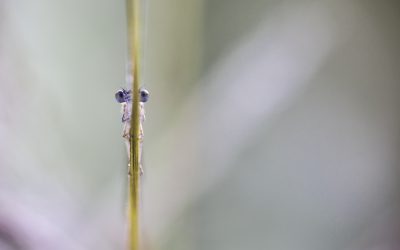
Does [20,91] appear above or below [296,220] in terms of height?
above

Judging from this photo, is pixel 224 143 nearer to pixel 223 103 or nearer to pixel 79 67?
pixel 223 103

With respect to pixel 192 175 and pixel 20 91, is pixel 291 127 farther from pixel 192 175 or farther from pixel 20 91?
pixel 20 91

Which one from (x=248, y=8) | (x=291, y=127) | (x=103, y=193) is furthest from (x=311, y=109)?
(x=103, y=193)

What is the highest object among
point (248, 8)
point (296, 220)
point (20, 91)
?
point (248, 8)

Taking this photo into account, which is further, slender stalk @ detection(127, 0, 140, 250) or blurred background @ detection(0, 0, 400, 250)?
blurred background @ detection(0, 0, 400, 250)

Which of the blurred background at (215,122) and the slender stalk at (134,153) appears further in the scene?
the blurred background at (215,122)

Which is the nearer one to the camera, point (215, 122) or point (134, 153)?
point (134, 153)

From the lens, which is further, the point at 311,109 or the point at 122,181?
the point at 311,109
